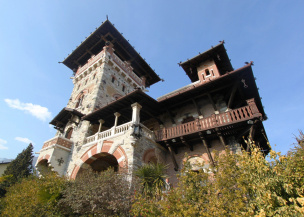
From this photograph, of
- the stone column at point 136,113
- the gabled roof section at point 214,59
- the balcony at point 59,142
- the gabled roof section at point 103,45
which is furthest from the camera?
the gabled roof section at point 103,45

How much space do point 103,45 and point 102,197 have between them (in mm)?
19556

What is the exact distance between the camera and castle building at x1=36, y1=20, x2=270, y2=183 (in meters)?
9.79

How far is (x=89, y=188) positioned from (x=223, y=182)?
5190 millimetres

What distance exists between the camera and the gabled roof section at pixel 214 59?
14.5 m

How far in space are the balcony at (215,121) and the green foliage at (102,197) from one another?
14.7 ft

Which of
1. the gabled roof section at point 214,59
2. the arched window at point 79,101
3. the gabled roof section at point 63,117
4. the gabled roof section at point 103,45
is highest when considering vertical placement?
the gabled roof section at point 103,45

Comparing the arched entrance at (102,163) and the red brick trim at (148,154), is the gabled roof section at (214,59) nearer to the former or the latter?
the red brick trim at (148,154)

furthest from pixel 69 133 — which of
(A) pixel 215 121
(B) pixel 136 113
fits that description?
(A) pixel 215 121

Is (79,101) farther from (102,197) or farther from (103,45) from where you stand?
(102,197)

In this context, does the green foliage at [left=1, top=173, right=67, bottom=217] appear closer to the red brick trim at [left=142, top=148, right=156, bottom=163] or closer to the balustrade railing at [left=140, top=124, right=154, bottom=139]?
the red brick trim at [left=142, top=148, right=156, bottom=163]

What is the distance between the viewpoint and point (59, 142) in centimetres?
1332

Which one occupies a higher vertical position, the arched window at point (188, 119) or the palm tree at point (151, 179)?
the arched window at point (188, 119)

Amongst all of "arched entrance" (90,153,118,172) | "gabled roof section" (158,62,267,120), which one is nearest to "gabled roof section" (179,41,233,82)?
"gabled roof section" (158,62,267,120)

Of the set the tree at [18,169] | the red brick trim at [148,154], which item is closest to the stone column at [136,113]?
the red brick trim at [148,154]
